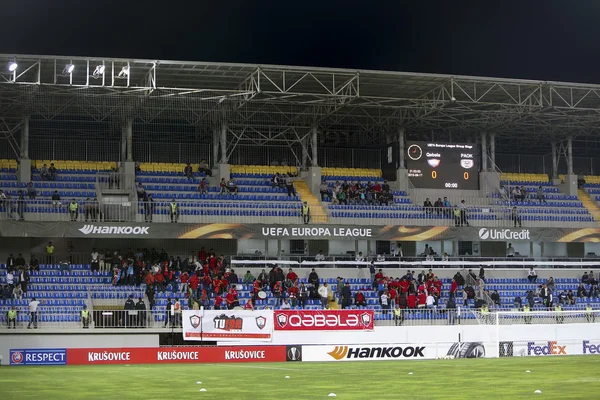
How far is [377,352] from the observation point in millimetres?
35312

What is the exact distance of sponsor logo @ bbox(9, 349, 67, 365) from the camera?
33.6 m

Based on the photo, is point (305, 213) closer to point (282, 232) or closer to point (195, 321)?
point (282, 232)

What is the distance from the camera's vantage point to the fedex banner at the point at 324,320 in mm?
35938

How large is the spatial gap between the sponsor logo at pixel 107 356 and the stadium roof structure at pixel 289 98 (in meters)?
12.3

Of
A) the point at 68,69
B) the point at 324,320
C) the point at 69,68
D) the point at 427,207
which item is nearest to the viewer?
the point at 324,320

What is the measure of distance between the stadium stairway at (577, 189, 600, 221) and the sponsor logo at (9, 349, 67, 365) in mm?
31283

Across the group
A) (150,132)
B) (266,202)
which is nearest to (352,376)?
(266,202)

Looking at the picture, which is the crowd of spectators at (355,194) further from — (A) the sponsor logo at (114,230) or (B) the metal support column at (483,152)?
(A) the sponsor logo at (114,230)

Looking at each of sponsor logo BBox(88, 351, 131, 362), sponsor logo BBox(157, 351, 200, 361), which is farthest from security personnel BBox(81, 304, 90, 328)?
sponsor logo BBox(157, 351, 200, 361)

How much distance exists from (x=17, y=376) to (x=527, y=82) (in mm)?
28674

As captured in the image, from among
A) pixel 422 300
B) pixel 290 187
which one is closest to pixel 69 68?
pixel 290 187

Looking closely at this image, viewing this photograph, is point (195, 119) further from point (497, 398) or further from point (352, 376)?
point (497, 398)

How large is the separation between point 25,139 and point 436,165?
21.3m

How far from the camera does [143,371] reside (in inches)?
1120
